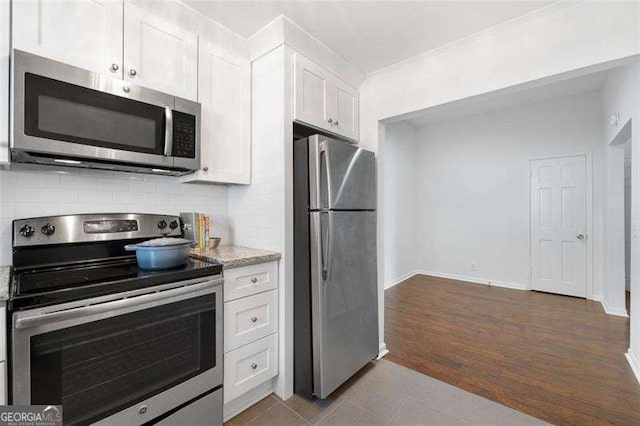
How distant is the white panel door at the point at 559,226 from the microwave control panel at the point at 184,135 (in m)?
5.01

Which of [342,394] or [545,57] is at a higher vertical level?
[545,57]

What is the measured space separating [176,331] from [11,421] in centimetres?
59

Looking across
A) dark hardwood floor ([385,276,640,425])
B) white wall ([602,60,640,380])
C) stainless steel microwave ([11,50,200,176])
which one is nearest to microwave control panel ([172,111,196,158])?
stainless steel microwave ([11,50,200,176])

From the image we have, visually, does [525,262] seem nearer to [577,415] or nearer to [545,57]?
[577,415]

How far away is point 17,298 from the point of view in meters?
1.01

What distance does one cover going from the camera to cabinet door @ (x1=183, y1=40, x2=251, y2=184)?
1900 mm

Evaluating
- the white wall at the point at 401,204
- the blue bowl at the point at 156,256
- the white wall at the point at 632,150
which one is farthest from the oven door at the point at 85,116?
the white wall at the point at 401,204

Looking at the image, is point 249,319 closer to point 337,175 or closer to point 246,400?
point 246,400

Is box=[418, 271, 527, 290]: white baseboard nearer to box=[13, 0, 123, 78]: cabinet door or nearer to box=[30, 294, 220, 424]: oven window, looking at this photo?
box=[30, 294, 220, 424]: oven window

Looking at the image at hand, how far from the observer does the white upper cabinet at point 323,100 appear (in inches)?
79.0

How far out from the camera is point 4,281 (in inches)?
47.1

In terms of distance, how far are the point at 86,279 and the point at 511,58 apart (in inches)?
107

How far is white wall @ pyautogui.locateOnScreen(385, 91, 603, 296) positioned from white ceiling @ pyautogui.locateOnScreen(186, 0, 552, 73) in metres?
2.85

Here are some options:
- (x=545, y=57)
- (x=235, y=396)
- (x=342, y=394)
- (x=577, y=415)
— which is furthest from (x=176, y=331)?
(x=545, y=57)
